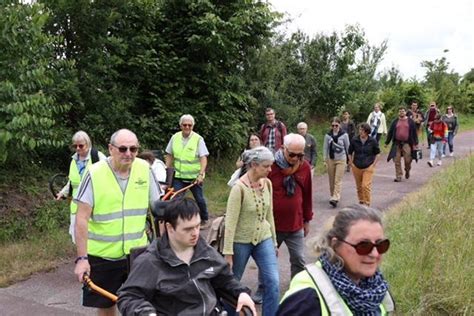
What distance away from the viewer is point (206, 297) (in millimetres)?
3270

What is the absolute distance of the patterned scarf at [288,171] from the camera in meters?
5.20

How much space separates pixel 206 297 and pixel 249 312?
0.28 m

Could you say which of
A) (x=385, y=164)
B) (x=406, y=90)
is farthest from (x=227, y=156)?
(x=406, y=90)

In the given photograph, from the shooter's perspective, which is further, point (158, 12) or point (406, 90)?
point (406, 90)

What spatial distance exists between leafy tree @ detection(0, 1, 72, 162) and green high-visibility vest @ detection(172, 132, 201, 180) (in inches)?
76.4

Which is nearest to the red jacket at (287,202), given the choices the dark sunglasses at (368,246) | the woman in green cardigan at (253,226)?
the woman in green cardigan at (253,226)

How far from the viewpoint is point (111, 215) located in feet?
13.6

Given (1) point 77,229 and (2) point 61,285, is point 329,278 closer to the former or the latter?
(1) point 77,229

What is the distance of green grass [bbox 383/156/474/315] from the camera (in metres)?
5.01

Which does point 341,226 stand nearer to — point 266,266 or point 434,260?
point 266,266

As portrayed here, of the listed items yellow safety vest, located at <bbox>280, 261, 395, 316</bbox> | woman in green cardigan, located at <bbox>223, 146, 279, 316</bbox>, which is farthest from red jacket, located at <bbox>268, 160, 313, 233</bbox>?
yellow safety vest, located at <bbox>280, 261, 395, 316</bbox>

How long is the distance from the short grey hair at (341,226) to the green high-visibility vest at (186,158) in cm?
618

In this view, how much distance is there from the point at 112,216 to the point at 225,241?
3.50ft

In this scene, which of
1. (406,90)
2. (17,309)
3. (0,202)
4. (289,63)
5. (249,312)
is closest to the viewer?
(249,312)
